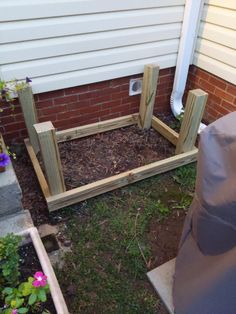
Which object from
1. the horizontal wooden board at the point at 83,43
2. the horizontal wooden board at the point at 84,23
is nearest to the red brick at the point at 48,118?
the horizontal wooden board at the point at 83,43

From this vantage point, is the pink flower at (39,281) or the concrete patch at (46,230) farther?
the concrete patch at (46,230)

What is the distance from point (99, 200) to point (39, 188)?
52cm

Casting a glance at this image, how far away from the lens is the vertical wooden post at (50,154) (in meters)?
1.87

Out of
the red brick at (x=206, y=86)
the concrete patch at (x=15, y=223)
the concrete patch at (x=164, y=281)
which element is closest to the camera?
the concrete patch at (x=15, y=223)

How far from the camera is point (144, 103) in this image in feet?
9.59

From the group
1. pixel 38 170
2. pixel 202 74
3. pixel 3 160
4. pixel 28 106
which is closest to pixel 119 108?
pixel 202 74

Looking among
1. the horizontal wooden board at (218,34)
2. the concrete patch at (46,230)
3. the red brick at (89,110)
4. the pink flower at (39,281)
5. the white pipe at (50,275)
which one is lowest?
the concrete patch at (46,230)

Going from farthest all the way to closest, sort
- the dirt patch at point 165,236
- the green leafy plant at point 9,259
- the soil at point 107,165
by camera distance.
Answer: the soil at point 107,165 → the dirt patch at point 165,236 → the green leafy plant at point 9,259

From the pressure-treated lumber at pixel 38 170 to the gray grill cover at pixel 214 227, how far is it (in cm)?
115

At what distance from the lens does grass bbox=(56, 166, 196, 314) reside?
174cm

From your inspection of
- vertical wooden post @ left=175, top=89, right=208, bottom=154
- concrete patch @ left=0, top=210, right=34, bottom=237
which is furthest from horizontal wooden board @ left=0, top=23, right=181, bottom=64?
concrete patch @ left=0, top=210, right=34, bottom=237

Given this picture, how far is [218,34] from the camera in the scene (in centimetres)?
280

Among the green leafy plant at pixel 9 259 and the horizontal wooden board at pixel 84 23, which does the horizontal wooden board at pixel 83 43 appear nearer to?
the horizontal wooden board at pixel 84 23

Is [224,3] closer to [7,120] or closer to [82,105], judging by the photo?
[82,105]
